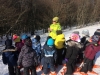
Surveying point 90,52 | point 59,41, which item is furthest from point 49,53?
point 90,52

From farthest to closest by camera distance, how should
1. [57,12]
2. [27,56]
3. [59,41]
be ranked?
[57,12] < [59,41] < [27,56]

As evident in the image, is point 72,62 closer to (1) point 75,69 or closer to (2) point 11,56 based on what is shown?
(1) point 75,69

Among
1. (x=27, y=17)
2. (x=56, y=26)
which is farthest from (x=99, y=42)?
(x=27, y=17)

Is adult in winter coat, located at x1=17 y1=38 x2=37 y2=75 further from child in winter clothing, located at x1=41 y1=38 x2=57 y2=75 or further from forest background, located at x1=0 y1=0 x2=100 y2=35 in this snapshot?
forest background, located at x1=0 y1=0 x2=100 y2=35

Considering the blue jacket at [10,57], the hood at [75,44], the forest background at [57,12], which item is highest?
the forest background at [57,12]

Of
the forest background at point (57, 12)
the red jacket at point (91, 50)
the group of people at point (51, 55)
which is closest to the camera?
the group of people at point (51, 55)

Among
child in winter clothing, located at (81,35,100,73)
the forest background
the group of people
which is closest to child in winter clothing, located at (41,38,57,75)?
the group of people

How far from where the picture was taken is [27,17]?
27156 millimetres

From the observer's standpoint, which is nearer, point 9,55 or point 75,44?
point 9,55

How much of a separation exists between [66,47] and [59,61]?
2.07ft

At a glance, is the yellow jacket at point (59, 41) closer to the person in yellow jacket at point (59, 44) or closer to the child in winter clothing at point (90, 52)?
the person in yellow jacket at point (59, 44)

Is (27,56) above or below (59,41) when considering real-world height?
below

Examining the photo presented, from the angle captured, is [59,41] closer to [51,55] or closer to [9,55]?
[51,55]

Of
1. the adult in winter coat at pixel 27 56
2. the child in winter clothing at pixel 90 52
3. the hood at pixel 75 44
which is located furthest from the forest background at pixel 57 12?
the adult in winter coat at pixel 27 56
